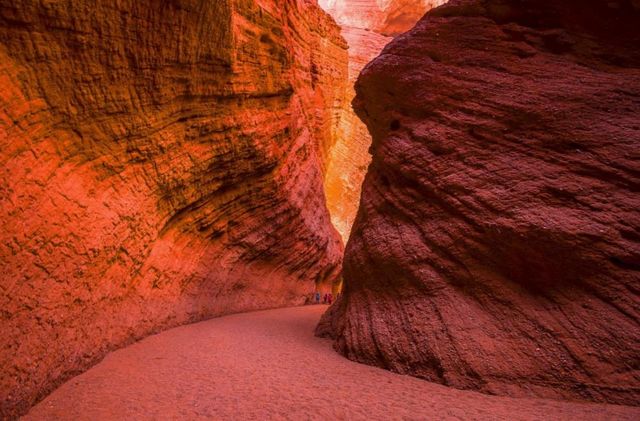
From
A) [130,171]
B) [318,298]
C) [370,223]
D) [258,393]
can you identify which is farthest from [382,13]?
[258,393]

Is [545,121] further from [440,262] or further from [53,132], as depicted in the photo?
[53,132]

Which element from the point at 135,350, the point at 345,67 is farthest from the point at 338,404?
the point at 345,67

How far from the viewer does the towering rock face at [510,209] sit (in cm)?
453

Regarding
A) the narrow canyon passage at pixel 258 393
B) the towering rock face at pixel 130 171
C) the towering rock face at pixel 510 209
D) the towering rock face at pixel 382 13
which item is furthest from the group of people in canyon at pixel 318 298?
the towering rock face at pixel 382 13

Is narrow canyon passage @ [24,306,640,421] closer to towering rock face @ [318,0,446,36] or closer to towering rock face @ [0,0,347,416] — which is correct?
towering rock face @ [0,0,347,416]

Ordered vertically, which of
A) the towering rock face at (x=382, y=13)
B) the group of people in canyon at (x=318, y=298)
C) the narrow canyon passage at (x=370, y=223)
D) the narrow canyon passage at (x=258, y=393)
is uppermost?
the towering rock face at (x=382, y=13)

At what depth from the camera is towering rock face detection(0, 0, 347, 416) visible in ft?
13.6

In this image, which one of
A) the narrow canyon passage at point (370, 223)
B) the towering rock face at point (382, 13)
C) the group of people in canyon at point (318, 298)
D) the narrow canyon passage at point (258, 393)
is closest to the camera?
the narrow canyon passage at point (258, 393)

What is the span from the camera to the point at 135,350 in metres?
5.81

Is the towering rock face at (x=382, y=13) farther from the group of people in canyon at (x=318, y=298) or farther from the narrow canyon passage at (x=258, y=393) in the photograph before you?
the narrow canyon passage at (x=258, y=393)

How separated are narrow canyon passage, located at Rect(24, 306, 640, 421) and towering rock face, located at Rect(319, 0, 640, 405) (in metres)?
0.49

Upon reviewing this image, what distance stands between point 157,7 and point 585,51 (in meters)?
6.77

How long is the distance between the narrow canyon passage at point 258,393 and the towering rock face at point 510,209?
0.49 m

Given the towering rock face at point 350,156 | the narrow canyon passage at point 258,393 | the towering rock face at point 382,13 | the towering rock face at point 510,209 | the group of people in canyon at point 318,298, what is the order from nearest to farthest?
the narrow canyon passage at point 258,393 < the towering rock face at point 510,209 < the group of people in canyon at point 318,298 < the towering rock face at point 350,156 < the towering rock face at point 382,13
